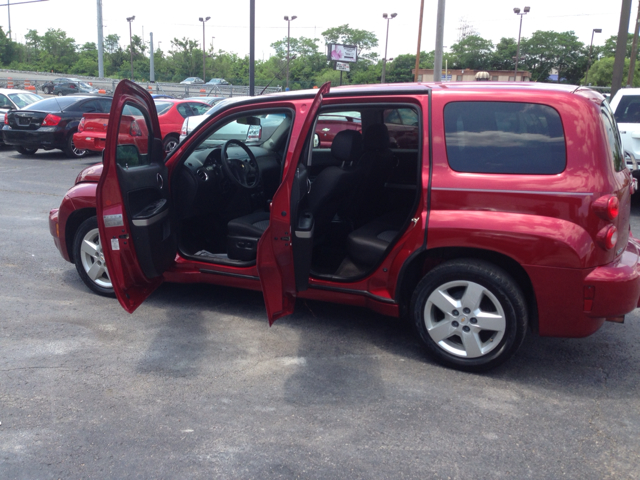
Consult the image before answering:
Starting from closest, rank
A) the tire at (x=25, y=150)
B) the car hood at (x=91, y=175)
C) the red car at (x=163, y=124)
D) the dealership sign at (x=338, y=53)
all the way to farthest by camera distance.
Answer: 1. the car hood at (x=91, y=175)
2. the red car at (x=163, y=124)
3. the tire at (x=25, y=150)
4. the dealership sign at (x=338, y=53)

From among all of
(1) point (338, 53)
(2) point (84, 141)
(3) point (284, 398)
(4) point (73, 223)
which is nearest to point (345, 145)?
(3) point (284, 398)

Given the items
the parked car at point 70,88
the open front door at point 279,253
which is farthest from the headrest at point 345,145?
the parked car at point 70,88

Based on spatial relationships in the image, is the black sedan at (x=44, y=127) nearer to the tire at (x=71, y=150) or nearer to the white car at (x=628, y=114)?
the tire at (x=71, y=150)

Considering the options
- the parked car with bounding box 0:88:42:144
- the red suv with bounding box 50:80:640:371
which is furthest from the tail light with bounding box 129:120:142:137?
the parked car with bounding box 0:88:42:144

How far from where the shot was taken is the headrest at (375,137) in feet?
14.8

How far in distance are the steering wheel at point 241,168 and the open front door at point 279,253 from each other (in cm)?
107

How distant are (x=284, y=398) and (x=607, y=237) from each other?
6.80ft

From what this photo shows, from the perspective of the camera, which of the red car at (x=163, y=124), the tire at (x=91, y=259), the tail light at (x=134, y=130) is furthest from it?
the red car at (x=163, y=124)

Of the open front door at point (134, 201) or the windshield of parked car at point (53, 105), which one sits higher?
the windshield of parked car at point (53, 105)

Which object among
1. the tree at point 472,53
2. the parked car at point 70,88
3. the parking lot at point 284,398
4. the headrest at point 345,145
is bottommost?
the parking lot at point 284,398

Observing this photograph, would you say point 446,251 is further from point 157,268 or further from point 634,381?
point 157,268

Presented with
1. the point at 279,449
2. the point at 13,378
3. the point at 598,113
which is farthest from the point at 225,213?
the point at 598,113

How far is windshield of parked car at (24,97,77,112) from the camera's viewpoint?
1447 centimetres

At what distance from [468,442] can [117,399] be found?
6.41ft
